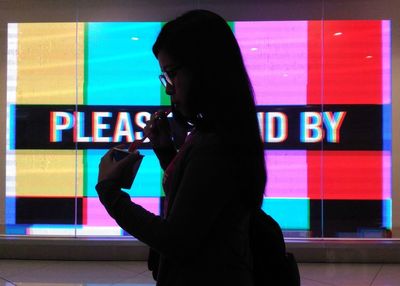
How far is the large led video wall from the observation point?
179 inches

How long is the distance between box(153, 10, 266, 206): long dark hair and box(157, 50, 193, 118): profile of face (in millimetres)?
10

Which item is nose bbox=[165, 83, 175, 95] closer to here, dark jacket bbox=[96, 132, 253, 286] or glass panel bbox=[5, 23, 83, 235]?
dark jacket bbox=[96, 132, 253, 286]

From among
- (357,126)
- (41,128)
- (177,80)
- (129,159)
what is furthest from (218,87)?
(41,128)

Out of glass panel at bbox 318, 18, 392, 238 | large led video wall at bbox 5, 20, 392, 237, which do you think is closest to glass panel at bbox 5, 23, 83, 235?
large led video wall at bbox 5, 20, 392, 237

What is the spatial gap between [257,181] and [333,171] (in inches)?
157

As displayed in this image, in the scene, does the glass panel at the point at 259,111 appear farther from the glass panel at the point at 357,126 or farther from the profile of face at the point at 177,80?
the profile of face at the point at 177,80

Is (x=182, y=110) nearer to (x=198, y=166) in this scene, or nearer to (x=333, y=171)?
(x=198, y=166)

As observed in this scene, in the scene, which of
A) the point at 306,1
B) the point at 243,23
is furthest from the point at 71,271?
the point at 306,1

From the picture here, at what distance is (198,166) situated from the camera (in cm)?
80

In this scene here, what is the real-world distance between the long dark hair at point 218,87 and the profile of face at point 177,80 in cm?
1

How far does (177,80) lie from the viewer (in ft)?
2.85

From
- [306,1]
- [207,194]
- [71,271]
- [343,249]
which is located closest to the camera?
[207,194]

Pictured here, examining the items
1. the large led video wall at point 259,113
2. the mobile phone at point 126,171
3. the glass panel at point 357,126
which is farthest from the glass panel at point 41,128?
the mobile phone at point 126,171

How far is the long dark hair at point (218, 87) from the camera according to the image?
2.75 feet
